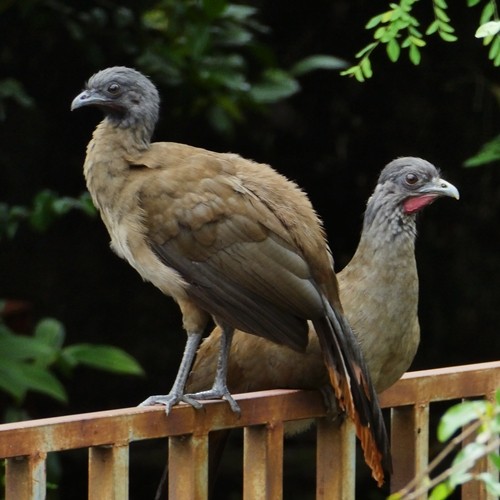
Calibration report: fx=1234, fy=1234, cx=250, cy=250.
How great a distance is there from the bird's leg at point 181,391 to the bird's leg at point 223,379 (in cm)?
4

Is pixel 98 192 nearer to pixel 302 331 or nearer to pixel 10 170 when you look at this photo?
pixel 302 331

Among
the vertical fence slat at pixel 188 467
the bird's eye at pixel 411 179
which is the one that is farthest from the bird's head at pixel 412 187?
the vertical fence slat at pixel 188 467

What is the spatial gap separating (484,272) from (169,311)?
1.89 meters

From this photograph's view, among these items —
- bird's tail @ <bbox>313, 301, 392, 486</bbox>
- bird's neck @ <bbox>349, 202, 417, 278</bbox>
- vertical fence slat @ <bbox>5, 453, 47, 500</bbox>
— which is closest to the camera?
vertical fence slat @ <bbox>5, 453, 47, 500</bbox>

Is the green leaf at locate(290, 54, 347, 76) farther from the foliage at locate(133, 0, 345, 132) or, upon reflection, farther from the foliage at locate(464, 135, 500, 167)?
the foliage at locate(464, 135, 500, 167)

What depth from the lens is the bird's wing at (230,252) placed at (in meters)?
3.26

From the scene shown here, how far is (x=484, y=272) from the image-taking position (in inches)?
282

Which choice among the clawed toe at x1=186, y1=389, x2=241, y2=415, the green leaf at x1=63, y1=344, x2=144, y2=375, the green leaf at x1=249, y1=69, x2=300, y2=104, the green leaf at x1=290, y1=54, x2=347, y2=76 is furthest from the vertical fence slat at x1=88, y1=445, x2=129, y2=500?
the green leaf at x1=290, y1=54, x2=347, y2=76

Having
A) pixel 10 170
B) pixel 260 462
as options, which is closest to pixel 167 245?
pixel 260 462

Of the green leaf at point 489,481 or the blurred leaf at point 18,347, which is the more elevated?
the blurred leaf at point 18,347

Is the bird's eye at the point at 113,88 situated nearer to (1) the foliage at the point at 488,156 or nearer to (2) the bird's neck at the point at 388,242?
(2) the bird's neck at the point at 388,242

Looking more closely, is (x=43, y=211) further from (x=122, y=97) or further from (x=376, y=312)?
(x=376, y=312)

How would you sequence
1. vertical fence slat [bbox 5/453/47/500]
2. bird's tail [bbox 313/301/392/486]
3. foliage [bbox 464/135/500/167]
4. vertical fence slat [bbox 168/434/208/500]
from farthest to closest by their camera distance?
foliage [bbox 464/135/500/167] → bird's tail [bbox 313/301/392/486] → vertical fence slat [bbox 168/434/208/500] → vertical fence slat [bbox 5/453/47/500]

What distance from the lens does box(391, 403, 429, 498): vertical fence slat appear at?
3.17 metres
